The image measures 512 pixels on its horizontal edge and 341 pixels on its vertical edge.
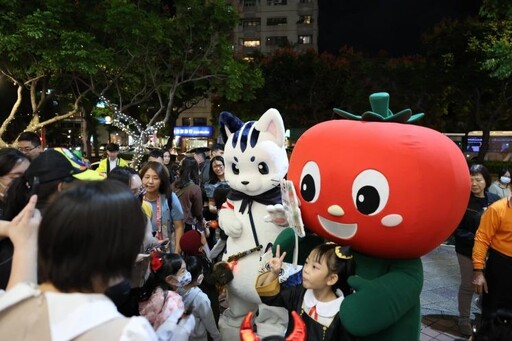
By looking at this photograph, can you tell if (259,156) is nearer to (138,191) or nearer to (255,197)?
(255,197)

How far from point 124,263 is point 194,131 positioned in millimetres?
40972

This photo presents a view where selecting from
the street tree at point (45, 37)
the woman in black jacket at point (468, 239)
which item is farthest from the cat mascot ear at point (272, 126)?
the street tree at point (45, 37)

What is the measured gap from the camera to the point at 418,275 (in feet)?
7.26

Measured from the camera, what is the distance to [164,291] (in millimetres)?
2729

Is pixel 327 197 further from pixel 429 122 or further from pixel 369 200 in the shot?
pixel 429 122

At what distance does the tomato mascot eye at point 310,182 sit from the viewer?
7.75ft

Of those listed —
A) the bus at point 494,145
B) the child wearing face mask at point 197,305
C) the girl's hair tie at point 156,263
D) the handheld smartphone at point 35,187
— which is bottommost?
the bus at point 494,145

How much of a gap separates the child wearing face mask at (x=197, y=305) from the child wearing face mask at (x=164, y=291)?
117 millimetres

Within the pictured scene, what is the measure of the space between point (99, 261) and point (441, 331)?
4.15 metres

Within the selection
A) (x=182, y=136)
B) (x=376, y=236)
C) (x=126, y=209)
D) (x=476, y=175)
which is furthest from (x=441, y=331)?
(x=182, y=136)

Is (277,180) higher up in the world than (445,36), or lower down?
lower down

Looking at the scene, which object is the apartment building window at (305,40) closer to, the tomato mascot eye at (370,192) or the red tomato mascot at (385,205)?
the red tomato mascot at (385,205)

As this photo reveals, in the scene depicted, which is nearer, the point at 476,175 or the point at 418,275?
the point at 418,275

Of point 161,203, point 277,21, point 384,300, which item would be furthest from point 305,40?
point 384,300
